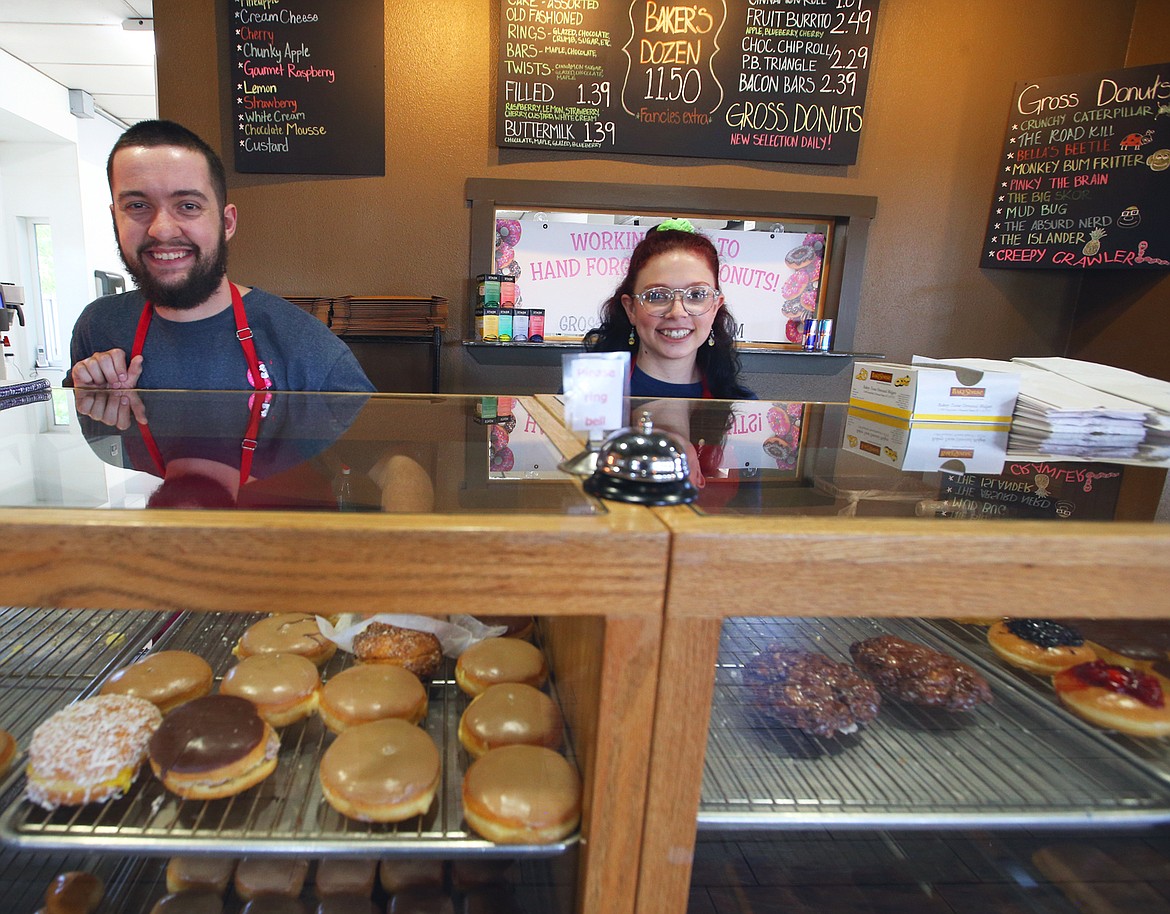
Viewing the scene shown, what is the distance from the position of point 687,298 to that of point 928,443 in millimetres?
1178

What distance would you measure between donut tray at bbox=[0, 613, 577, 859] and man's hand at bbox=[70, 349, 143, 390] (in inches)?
41.1

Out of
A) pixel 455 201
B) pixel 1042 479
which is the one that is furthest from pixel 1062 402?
pixel 455 201

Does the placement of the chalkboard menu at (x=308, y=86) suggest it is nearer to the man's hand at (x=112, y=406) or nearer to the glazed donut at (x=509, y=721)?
the man's hand at (x=112, y=406)

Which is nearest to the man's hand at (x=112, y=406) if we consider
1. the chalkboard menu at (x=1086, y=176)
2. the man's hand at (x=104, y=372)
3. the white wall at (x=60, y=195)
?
the man's hand at (x=104, y=372)

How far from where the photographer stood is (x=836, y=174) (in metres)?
3.13

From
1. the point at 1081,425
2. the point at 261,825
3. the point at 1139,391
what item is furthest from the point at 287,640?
the point at 1139,391

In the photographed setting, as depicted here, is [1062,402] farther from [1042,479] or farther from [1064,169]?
[1064,169]

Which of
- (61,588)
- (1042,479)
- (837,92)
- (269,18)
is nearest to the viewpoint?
(61,588)

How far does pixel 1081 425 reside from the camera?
3.61 ft

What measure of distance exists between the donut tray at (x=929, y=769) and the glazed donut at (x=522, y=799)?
0.14 metres

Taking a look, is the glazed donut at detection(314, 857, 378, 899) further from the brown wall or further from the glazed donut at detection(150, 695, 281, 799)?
the brown wall

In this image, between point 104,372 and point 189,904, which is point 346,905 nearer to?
point 189,904

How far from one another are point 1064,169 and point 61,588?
12.6ft

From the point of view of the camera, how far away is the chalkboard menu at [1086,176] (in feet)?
9.21
